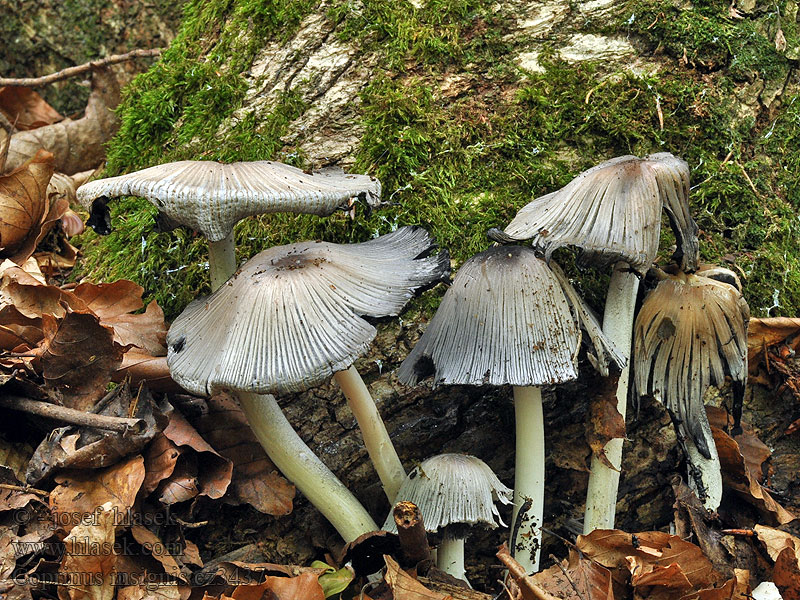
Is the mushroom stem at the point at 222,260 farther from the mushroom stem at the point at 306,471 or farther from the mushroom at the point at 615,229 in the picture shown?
the mushroom at the point at 615,229

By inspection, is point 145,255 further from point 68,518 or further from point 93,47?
point 93,47

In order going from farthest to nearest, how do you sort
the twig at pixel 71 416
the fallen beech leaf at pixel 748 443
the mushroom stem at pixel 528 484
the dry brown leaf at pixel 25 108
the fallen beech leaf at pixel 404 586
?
the dry brown leaf at pixel 25 108 < the fallen beech leaf at pixel 748 443 < the mushroom stem at pixel 528 484 < the twig at pixel 71 416 < the fallen beech leaf at pixel 404 586

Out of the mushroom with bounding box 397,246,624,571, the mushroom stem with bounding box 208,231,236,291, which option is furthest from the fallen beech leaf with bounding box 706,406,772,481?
the mushroom stem with bounding box 208,231,236,291

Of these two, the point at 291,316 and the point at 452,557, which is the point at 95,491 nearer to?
the point at 291,316

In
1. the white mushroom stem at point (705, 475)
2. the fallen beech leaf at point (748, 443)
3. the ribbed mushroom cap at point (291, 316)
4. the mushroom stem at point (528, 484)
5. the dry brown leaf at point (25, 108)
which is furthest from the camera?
the dry brown leaf at point (25, 108)

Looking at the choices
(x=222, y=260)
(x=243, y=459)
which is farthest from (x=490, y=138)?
(x=243, y=459)

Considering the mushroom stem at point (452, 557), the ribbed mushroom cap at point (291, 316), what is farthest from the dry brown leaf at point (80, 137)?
the mushroom stem at point (452, 557)

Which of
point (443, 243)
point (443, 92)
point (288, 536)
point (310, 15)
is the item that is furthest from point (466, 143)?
point (288, 536)
